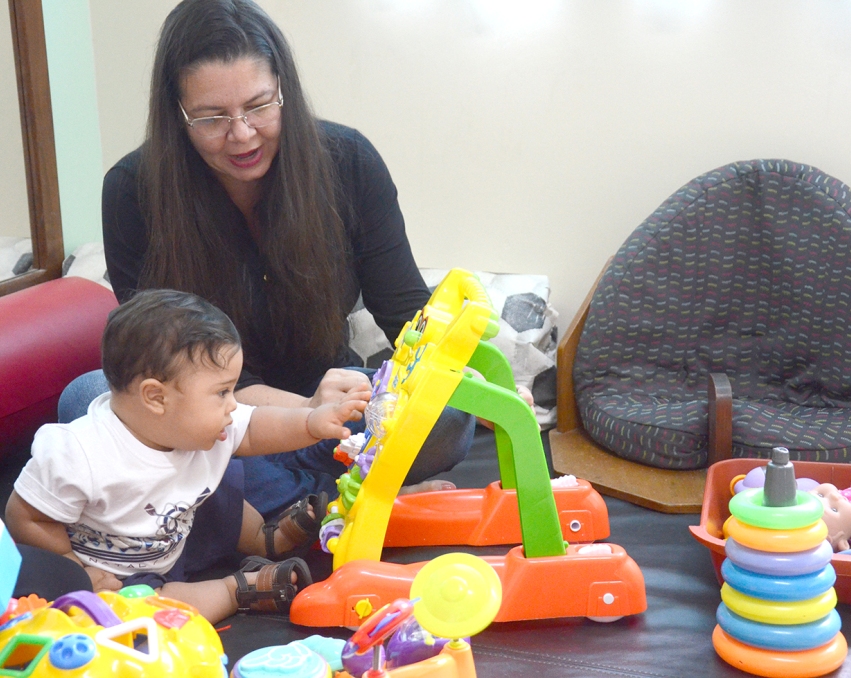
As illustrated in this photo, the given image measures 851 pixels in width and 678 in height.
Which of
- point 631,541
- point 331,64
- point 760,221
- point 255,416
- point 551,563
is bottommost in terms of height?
point 631,541

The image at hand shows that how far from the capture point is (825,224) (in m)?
1.78

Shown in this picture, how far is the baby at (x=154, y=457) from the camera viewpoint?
1097mm

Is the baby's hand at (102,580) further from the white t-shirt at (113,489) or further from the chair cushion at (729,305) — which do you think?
the chair cushion at (729,305)

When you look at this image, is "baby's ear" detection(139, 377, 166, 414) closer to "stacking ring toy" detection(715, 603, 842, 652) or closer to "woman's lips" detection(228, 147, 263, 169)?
"woman's lips" detection(228, 147, 263, 169)

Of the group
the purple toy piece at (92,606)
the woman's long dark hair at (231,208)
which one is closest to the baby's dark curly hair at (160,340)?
the woman's long dark hair at (231,208)

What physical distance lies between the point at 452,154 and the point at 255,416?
1069 mm

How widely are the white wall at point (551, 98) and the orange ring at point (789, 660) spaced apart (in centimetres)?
118

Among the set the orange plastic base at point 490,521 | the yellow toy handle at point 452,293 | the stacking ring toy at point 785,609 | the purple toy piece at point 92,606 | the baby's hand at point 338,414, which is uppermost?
the yellow toy handle at point 452,293

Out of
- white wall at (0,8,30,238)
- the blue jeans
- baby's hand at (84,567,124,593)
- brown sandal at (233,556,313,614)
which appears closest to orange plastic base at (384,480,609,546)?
the blue jeans

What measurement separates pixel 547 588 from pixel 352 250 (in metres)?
0.65

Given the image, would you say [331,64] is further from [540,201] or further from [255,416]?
[255,416]

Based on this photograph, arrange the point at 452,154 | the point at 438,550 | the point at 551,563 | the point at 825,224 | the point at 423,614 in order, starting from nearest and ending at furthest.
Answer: the point at 423,614 < the point at 551,563 < the point at 438,550 < the point at 825,224 < the point at 452,154

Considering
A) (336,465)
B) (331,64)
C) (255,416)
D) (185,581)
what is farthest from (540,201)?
(185,581)

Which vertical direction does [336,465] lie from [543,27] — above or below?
below
